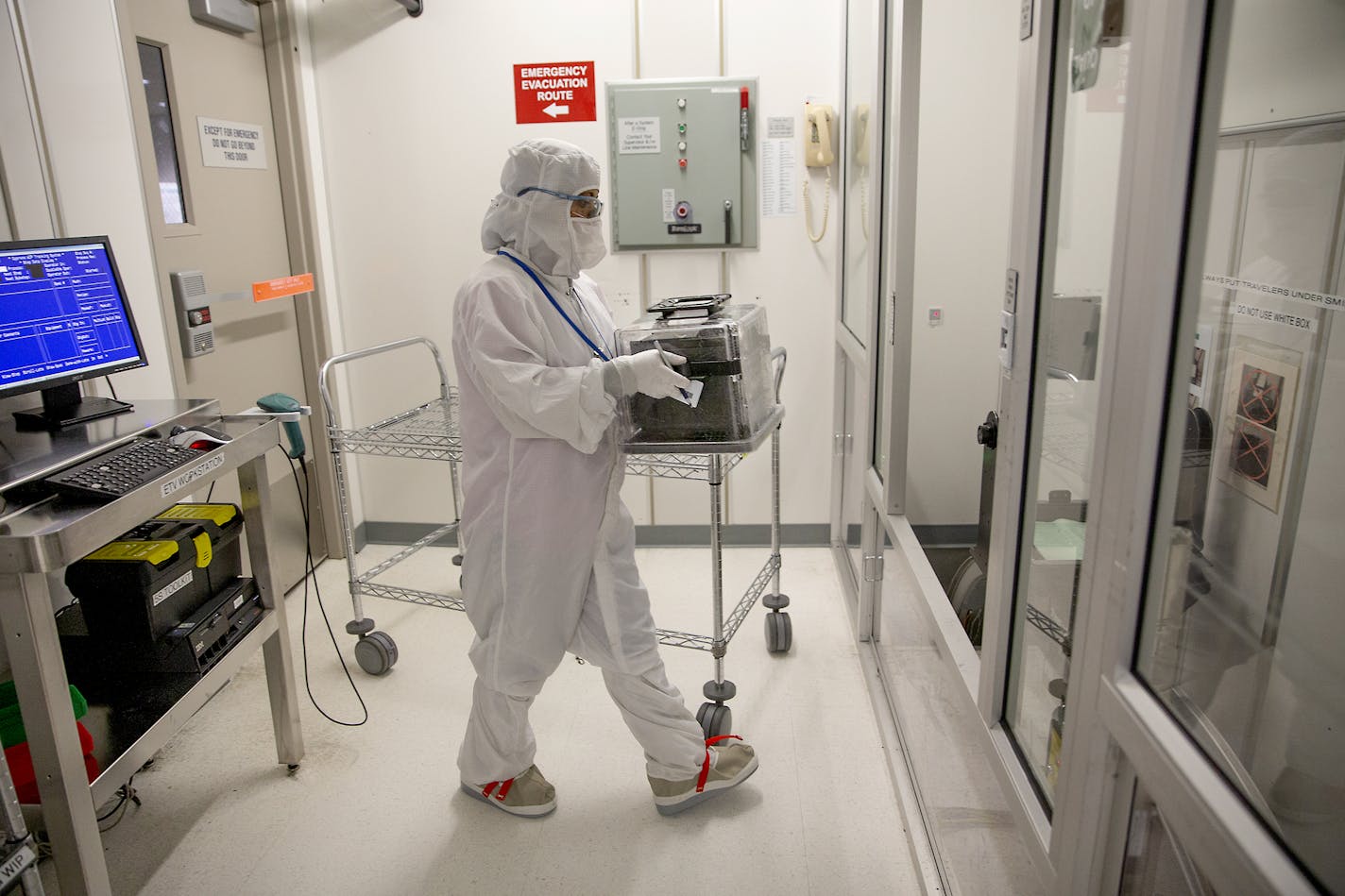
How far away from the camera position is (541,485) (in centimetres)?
183

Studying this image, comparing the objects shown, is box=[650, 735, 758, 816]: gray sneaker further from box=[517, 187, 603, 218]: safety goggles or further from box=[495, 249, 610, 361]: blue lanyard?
box=[517, 187, 603, 218]: safety goggles

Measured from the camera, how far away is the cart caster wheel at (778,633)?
9.04 feet

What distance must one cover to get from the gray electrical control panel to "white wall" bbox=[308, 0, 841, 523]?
0.07m

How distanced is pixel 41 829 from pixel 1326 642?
2443mm

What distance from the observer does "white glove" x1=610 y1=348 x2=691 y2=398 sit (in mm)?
1779

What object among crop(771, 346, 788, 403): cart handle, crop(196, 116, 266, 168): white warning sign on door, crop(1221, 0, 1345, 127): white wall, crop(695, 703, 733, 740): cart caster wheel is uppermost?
crop(196, 116, 266, 168): white warning sign on door

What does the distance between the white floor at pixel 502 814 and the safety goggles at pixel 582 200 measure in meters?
1.37

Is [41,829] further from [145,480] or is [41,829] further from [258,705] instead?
[145,480]

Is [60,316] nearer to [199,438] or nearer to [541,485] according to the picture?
[199,438]

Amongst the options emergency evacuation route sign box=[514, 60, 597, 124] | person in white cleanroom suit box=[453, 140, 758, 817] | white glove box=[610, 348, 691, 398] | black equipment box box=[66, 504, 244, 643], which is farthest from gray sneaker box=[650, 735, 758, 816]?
emergency evacuation route sign box=[514, 60, 597, 124]

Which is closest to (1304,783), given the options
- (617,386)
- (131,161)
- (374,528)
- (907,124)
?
(617,386)

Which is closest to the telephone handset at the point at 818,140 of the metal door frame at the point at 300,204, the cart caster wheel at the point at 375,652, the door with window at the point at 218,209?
the metal door frame at the point at 300,204

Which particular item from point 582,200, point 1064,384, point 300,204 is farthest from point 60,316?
point 1064,384

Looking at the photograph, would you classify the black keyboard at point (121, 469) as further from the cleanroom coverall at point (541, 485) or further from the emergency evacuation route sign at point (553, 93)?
the emergency evacuation route sign at point (553, 93)
